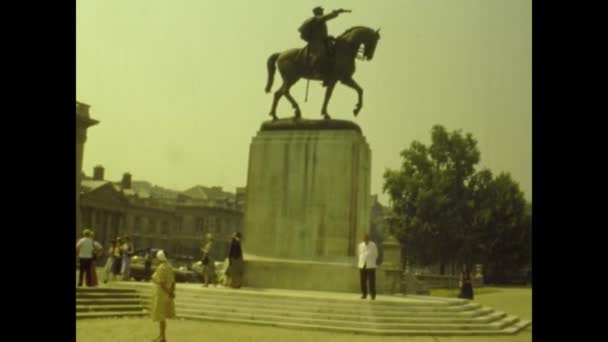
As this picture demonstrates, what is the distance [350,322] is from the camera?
14.2m

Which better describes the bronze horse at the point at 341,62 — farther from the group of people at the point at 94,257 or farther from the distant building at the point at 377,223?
the distant building at the point at 377,223

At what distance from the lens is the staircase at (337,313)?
14.2 meters

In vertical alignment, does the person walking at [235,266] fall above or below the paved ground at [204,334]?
above

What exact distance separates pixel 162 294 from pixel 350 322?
437 centimetres

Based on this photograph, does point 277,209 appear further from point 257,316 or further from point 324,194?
point 257,316

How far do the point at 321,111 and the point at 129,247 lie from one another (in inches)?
287

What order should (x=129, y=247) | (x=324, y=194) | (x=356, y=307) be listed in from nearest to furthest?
(x=356, y=307) → (x=324, y=194) → (x=129, y=247)

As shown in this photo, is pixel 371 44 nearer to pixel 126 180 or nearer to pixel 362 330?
pixel 362 330

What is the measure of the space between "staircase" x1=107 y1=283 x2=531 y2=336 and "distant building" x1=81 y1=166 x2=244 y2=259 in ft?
182

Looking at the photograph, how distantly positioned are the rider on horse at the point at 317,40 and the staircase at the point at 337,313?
288 inches

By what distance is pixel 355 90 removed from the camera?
2052cm

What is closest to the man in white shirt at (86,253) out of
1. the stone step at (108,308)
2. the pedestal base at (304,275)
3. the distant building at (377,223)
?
the stone step at (108,308)

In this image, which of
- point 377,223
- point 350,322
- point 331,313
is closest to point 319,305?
point 331,313
